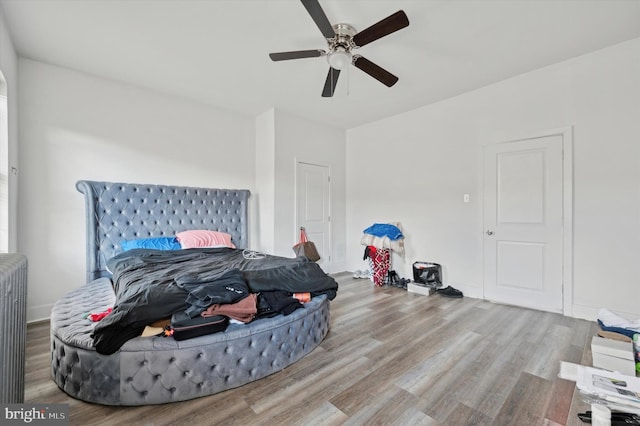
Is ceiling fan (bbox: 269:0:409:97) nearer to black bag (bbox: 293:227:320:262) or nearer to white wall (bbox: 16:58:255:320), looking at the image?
white wall (bbox: 16:58:255:320)

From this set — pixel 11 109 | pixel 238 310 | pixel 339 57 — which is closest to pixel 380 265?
pixel 238 310

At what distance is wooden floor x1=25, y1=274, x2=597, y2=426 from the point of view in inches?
62.6

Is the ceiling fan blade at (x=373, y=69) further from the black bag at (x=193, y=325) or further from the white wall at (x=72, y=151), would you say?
the white wall at (x=72, y=151)

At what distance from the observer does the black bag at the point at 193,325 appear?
1690 mm

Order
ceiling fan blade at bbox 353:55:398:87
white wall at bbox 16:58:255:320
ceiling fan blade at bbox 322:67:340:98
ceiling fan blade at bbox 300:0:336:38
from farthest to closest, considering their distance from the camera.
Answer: white wall at bbox 16:58:255:320, ceiling fan blade at bbox 322:67:340:98, ceiling fan blade at bbox 353:55:398:87, ceiling fan blade at bbox 300:0:336:38

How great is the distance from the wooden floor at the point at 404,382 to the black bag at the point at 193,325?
16.2 inches

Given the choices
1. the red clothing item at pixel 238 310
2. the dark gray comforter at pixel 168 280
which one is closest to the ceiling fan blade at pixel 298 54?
the dark gray comforter at pixel 168 280

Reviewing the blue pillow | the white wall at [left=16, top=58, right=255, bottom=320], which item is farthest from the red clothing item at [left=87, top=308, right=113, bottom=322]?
the white wall at [left=16, top=58, right=255, bottom=320]

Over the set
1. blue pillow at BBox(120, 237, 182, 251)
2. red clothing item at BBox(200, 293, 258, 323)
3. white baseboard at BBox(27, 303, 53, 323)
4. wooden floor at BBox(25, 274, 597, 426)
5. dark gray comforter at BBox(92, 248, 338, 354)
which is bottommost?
wooden floor at BBox(25, 274, 597, 426)

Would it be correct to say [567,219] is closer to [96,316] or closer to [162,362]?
[162,362]

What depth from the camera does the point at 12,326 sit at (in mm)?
1082

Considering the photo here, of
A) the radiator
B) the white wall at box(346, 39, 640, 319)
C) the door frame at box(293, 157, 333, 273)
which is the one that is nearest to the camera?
the radiator

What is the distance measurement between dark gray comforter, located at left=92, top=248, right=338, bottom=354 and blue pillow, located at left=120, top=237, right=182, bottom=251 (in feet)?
0.65

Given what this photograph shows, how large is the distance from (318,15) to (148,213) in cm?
300
